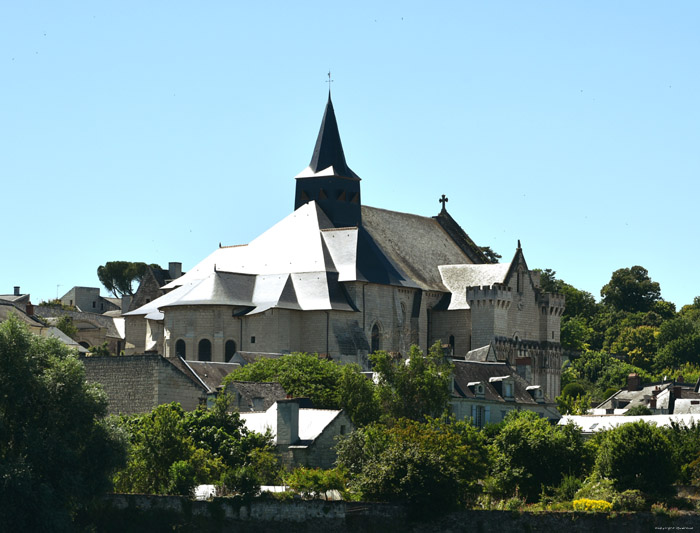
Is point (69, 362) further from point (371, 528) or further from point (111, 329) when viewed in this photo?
point (111, 329)

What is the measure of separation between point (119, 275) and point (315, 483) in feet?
448

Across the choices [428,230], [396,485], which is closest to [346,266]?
[428,230]

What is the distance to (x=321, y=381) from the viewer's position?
71875 millimetres

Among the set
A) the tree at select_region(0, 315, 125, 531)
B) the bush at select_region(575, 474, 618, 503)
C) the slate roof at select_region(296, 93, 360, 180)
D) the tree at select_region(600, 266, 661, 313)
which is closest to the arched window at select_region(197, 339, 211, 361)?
the slate roof at select_region(296, 93, 360, 180)

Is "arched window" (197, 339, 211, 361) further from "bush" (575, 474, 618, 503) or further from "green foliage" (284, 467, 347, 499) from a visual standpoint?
"green foliage" (284, 467, 347, 499)

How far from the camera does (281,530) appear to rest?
1951 inches

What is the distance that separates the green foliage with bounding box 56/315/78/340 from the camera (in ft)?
386

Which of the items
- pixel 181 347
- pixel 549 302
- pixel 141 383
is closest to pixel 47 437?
pixel 141 383

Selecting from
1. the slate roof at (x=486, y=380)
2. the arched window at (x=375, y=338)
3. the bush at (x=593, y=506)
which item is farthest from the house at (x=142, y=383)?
the arched window at (x=375, y=338)

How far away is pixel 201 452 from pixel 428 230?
53874mm

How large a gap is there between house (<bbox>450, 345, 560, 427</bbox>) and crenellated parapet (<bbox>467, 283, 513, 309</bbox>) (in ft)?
60.9

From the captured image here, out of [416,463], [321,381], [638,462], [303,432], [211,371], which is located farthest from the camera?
[211,371]

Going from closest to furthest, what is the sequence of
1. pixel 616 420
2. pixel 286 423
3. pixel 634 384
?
pixel 286 423
pixel 616 420
pixel 634 384

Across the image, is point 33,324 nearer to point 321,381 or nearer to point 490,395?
point 321,381
